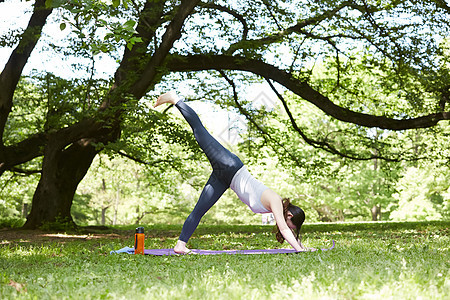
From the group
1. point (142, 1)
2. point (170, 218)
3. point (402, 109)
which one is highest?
point (142, 1)

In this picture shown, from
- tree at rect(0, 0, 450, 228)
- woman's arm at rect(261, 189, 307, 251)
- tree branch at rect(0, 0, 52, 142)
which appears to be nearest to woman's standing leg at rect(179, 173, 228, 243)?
woman's arm at rect(261, 189, 307, 251)

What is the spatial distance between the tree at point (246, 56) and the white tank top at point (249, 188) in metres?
5.75

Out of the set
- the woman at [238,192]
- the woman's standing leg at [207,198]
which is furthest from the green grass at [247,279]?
the woman's standing leg at [207,198]

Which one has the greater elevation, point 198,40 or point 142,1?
point 142,1

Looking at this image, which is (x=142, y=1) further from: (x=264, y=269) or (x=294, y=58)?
(x=264, y=269)

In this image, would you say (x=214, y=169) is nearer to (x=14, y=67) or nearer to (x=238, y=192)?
(x=238, y=192)

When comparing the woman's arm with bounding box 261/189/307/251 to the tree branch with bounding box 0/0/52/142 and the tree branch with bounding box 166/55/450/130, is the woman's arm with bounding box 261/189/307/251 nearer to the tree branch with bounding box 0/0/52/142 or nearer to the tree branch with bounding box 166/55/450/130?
the tree branch with bounding box 166/55/450/130

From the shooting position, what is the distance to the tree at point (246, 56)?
12148 mm

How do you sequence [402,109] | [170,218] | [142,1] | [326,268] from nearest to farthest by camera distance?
[326,268] < [142,1] < [402,109] < [170,218]

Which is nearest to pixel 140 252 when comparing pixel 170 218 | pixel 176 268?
pixel 176 268

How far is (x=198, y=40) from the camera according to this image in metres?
13.6

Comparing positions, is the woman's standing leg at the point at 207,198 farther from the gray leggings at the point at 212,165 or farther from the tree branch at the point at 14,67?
the tree branch at the point at 14,67

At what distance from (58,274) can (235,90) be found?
40.2 ft

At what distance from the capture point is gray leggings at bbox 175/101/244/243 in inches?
243
